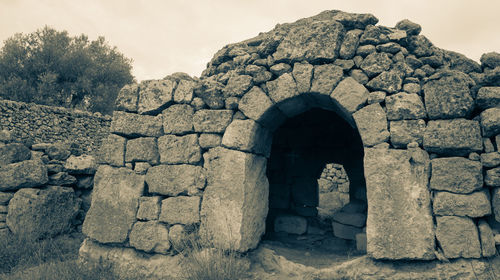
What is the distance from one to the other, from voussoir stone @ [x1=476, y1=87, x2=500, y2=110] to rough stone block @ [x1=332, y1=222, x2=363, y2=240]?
10.4 ft

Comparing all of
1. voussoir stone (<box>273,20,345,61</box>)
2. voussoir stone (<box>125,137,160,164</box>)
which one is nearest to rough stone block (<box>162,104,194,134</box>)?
voussoir stone (<box>125,137,160,164</box>)

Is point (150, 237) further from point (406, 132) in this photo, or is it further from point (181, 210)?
point (406, 132)

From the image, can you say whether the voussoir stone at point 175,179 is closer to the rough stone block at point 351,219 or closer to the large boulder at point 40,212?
the large boulder at point 40,212

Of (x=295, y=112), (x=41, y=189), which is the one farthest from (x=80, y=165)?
(x=295, y=112)

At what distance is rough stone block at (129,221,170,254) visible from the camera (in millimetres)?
3557

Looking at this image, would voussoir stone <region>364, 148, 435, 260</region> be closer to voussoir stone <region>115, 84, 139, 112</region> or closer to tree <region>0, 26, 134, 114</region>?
voussoir stone <region>115, 84, 139, 112</region>

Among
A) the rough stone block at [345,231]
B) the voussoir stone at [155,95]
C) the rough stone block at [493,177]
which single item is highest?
the voussoir stone at [155,95]

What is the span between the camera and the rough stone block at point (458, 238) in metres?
2.75

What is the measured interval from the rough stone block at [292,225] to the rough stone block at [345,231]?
61 centimetres

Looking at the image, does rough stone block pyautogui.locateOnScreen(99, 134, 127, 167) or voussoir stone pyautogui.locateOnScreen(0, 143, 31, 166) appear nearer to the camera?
rough stone block pyautogui.locateOnScreen(99, 134, 127, 167)

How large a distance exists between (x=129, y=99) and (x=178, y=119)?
0.78 meters

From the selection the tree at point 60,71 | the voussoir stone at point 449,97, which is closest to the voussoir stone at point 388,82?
the voussoir stone at point 449,97

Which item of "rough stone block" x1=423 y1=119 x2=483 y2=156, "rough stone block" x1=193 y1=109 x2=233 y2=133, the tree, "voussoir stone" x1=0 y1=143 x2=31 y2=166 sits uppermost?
the tree

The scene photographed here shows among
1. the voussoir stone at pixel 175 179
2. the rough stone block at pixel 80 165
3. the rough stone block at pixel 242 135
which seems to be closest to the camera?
the rough stone block at pixel 242 135
